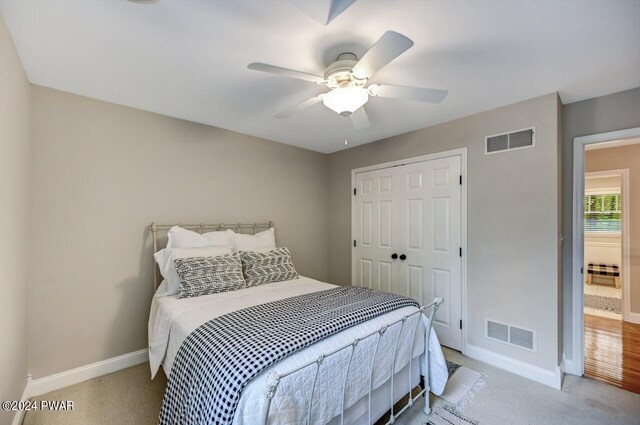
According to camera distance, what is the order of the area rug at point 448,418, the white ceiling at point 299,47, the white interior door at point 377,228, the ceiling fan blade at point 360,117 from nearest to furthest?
the white ceiling at point 299,47 < the area rug at point 448,418 < the ceiling fan blade at point 360,117 < the white interior door at point 377,228

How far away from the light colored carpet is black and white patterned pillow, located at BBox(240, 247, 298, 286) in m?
1.12

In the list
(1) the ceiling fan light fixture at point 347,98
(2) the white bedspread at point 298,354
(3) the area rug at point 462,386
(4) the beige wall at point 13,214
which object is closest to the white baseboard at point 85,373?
(4) the beige wall at point 13,214

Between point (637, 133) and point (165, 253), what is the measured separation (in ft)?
13.4

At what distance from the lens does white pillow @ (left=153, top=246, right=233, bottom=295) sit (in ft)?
7.86

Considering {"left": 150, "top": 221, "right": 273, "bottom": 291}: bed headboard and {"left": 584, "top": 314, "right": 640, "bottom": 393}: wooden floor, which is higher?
{"left": 150, "top": 221, "right": 273, "bottom": 291}: bed headboard

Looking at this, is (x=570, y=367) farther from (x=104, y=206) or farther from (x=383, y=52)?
(x=104, y=206)

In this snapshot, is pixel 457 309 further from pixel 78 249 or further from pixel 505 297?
pixel 78 249

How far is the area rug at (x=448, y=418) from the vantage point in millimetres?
1866

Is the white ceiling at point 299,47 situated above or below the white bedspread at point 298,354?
above

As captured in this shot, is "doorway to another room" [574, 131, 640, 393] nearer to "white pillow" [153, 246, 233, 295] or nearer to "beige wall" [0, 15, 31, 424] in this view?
"white pillow" [153, 246, 233, 295]

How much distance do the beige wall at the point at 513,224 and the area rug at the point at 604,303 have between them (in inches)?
117

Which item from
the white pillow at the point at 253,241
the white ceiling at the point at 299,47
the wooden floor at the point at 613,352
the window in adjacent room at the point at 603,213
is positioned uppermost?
the white ceiling at the point at 299,47

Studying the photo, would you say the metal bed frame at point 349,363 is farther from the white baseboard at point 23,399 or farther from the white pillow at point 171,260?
the white baseboard at point 23,399

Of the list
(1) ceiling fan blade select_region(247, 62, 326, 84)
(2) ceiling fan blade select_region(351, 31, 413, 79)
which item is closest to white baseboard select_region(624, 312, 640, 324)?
(2) ceiling fan blade select_region(351, 31, 413, 79)
